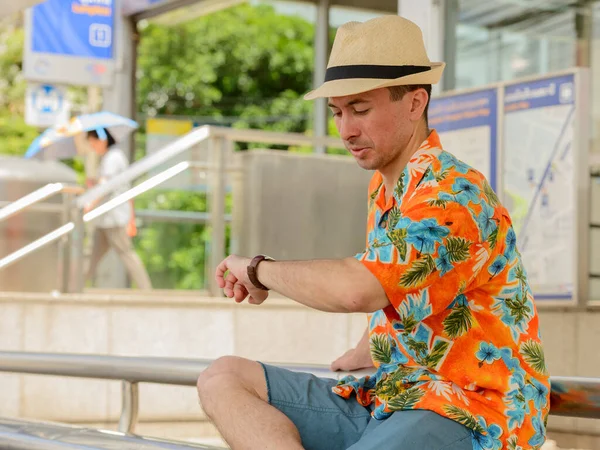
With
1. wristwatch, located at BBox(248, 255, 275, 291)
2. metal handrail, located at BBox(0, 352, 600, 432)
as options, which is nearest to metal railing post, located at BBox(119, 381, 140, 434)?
metal handrail, located at BBox(0, 352, 600, 432)

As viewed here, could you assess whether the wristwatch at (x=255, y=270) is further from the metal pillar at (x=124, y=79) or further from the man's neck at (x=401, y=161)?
the metal pillar at (x=124, y=79)

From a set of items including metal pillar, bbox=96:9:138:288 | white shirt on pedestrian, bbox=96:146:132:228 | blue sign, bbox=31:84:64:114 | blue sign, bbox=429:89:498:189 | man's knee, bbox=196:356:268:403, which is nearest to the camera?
man's knee, bbox=196:356:268:403

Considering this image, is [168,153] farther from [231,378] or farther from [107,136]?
[231,378]

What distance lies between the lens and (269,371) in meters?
2.62

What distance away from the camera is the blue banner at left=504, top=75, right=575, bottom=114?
7453 mm

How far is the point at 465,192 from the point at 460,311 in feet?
0.77

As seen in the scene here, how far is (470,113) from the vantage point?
26.8 feet

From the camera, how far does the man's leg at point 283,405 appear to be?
2449 millimetres

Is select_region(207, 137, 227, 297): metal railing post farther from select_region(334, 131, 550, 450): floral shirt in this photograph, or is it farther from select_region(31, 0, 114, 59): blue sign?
select_region(334, 131, 550, 450): floral shirt

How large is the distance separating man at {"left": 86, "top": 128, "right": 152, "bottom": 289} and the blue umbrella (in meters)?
0.73

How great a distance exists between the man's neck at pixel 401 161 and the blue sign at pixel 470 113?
18.0ft

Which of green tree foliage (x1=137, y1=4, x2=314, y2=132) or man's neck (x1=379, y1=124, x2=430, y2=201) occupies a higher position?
green tree foliage (x1=137, y1=4, x2=314, y2=132)

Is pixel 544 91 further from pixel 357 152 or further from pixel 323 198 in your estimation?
pixel 357 152

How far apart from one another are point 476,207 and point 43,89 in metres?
13.7
